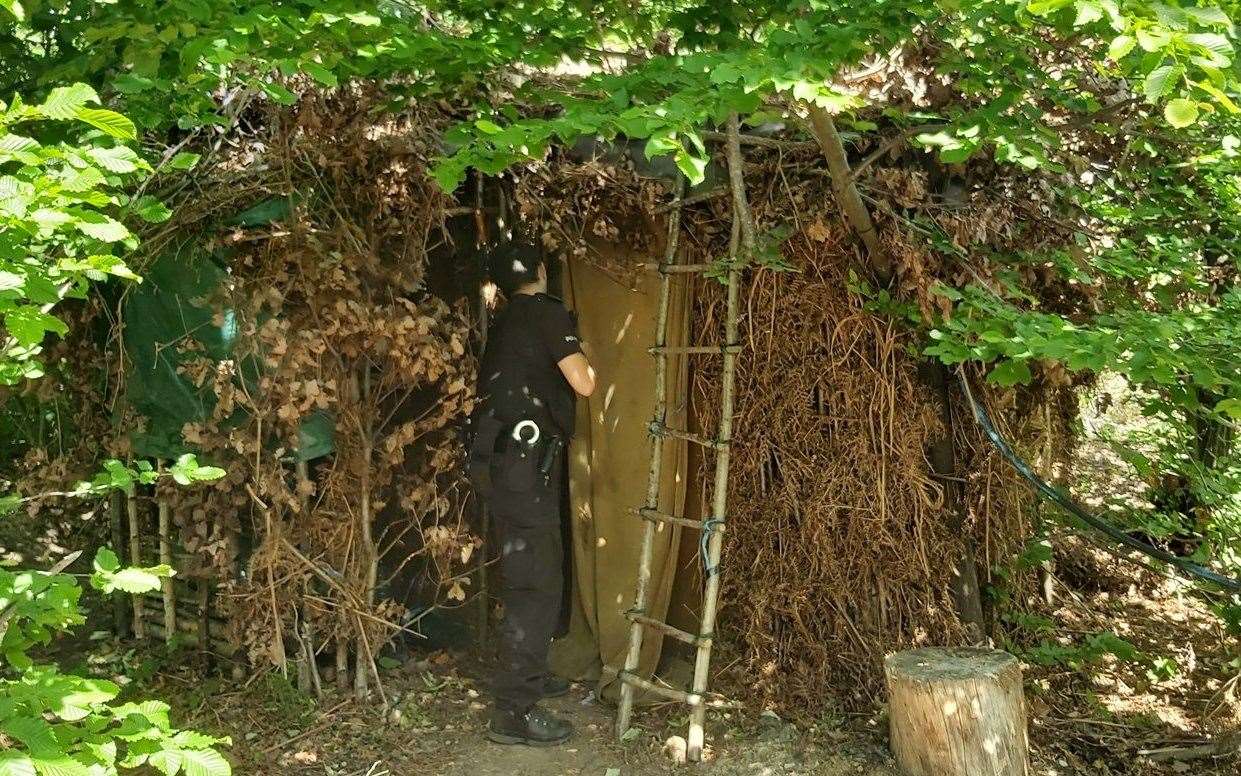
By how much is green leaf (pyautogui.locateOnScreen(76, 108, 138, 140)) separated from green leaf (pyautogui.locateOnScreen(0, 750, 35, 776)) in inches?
53.8

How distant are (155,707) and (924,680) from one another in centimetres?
284

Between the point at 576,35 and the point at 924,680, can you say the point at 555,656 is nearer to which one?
the point at 924,680

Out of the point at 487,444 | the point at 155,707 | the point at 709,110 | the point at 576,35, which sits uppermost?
the point at 576,35

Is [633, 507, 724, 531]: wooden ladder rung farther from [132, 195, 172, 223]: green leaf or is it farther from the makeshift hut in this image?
[132, 195, 172, 223]: green leaf

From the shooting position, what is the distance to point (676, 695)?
4676mm

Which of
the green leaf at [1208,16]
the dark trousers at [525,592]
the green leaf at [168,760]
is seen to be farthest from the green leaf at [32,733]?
the green leaf at [1208,16]

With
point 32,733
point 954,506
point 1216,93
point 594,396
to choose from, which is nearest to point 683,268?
point 594,396

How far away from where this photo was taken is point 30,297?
2.69m

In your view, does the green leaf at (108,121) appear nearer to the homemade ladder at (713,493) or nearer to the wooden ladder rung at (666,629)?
the homemade ladder at (713,493)

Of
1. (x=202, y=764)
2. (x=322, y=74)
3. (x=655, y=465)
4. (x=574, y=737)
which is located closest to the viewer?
(x=202, y=764)

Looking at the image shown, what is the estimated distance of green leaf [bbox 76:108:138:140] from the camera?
7.93 feet

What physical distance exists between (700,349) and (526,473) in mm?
950

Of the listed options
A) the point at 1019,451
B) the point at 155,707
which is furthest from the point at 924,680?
the point at 155,707

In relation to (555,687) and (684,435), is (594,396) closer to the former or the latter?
(684,435)
